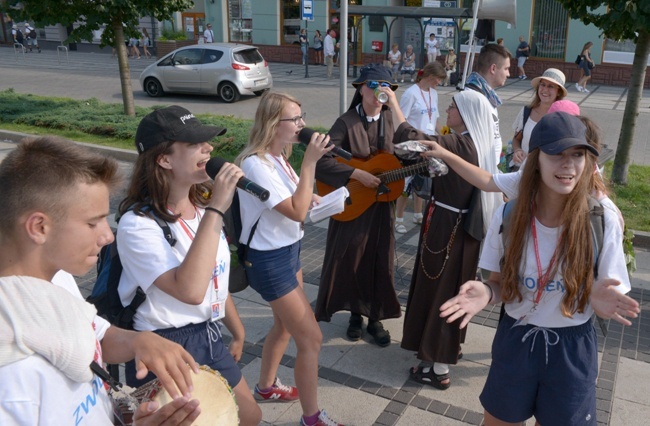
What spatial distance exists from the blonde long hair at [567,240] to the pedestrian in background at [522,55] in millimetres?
20699

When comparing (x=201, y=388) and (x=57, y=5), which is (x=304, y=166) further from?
(x=57, y=5)

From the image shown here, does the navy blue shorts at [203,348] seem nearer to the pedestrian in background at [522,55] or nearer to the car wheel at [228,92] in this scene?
the car wheel at [228,92]

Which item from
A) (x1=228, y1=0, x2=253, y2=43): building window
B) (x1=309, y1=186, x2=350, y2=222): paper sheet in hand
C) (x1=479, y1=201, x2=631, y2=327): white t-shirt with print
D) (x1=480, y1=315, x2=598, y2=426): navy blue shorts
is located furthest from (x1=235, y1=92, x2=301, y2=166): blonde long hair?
(x1=228, y1=0, x2=253, y2=43): building window

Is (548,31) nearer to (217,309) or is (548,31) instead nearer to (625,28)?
(625,28)

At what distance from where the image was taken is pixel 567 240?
258 centimetres

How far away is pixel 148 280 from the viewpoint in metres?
2.47

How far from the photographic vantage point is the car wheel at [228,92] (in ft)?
58.7

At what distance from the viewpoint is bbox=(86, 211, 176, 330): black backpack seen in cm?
254

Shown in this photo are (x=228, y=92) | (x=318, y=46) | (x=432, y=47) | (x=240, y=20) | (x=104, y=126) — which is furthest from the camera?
(x=240, y=20)

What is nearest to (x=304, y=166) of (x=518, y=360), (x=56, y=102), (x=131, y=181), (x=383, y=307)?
(x=131, y=181)

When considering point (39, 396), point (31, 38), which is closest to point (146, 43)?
point (31, 38)

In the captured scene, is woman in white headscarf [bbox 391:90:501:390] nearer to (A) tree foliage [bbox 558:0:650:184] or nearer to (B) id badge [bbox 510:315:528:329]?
(B) id badge [bbox 510:315:528:329]

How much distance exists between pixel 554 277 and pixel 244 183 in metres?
1.39

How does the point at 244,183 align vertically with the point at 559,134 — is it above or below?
below
